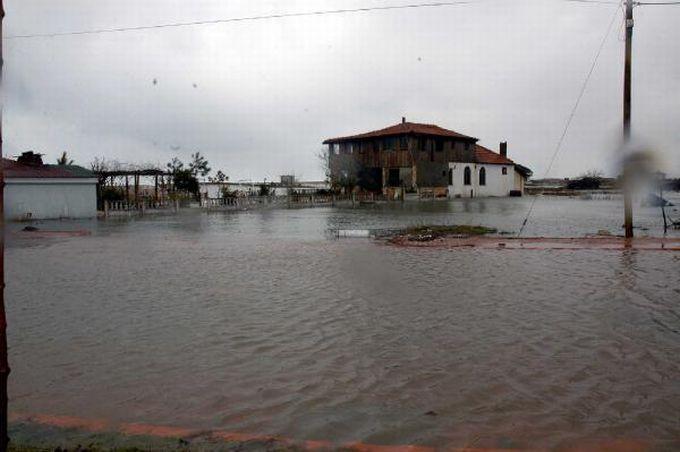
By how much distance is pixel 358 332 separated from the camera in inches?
266

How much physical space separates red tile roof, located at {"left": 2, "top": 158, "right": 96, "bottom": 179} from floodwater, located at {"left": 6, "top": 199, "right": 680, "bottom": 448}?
20.0 meters

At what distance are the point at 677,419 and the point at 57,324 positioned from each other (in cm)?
674

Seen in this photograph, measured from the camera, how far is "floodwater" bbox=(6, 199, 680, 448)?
420cm

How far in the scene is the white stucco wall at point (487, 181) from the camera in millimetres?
63906

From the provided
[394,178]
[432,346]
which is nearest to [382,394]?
[432,346]

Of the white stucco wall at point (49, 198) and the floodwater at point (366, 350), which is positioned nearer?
the floodwater at point (366, 350)

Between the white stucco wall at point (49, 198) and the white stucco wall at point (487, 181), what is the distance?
39.9 metres

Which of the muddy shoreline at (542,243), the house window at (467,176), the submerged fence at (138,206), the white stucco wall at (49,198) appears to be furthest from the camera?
the house window at (467,176)

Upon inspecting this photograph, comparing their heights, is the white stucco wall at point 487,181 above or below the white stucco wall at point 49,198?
above

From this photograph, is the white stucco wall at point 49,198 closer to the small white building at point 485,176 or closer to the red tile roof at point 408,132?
the red tile roof at point 408,132

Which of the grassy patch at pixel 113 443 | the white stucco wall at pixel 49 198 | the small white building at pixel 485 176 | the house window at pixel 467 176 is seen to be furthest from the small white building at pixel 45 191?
the house window at pixel 467 176

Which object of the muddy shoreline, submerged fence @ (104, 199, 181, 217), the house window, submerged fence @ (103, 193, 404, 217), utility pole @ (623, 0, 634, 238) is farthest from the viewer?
the house window

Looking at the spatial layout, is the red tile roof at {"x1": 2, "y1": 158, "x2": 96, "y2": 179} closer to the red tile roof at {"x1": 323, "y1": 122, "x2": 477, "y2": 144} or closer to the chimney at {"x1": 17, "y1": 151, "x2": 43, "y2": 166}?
the chimney at {"x1": 17, "y1": 151, "x2": 43, "y2": 166}

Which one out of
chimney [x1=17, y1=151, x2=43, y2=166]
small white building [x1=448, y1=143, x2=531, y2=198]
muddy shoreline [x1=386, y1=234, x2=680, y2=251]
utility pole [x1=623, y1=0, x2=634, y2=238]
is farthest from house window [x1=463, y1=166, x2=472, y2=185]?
utility pole [x1=623, y1=0, x2=634, y2=238]
